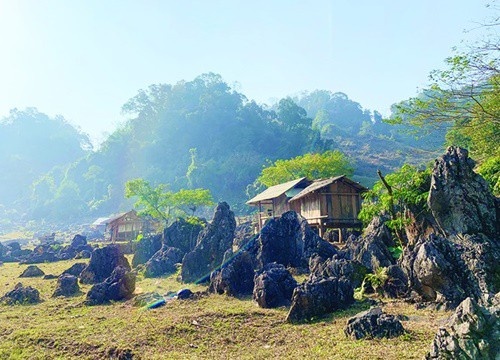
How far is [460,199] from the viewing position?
440 inches

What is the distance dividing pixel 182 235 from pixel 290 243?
12.7m

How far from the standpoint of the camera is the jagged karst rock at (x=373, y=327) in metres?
8.23

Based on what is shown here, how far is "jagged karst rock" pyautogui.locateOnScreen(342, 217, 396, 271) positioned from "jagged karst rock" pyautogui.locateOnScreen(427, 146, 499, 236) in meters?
4.78

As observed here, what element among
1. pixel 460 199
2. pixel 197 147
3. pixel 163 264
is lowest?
pixel 163 264

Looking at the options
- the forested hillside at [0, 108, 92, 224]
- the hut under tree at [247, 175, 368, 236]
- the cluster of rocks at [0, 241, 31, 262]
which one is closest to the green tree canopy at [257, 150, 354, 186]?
the hut under tree at [247, 175, 368, 236]

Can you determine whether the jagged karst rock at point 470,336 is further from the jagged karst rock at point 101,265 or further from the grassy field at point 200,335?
the jagged karst rock at point 101,265

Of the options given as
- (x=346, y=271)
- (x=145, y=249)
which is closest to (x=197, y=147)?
(x=145, y=249)

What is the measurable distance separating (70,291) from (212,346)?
1250 centimetres

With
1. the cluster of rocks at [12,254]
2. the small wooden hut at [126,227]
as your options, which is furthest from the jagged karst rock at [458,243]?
the small wooden hut at [126,227]

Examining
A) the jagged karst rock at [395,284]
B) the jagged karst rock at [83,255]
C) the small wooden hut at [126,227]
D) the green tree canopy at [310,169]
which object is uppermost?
the green tree canopy at [310,169]

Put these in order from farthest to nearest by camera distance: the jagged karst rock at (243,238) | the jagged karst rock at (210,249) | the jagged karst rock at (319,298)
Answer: the jagged karst rock at (243,238) → the jagged karst rock at (210,249) → the jagged karst rock at (319,298)

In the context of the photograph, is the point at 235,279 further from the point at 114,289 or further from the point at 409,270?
the point at 409,270

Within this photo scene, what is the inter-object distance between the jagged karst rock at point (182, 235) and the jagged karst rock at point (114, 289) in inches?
506

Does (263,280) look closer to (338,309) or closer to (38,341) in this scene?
(338,309)
